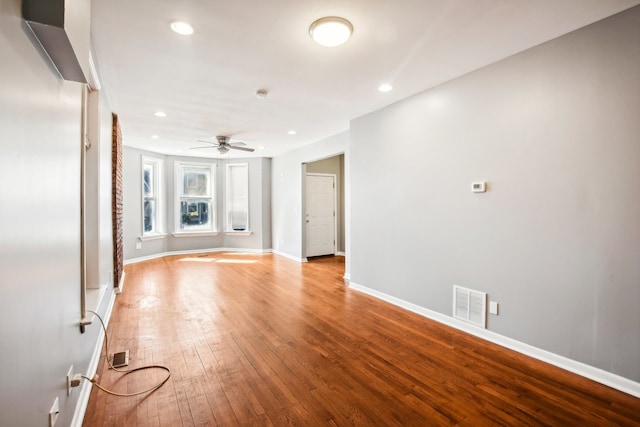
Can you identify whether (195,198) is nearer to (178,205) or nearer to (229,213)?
(178,205)

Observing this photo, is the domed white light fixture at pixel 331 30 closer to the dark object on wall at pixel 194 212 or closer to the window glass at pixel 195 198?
the window glass at pixel 195 198

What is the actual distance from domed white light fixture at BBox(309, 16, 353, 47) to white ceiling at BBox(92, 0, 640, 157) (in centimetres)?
5

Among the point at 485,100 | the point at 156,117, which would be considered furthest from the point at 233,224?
the point at 485,100

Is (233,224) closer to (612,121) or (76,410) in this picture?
(76,410)

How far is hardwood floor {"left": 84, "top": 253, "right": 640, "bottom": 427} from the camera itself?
6.06ft

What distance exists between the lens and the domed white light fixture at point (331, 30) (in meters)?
2.11

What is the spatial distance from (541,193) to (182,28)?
10.1 ft

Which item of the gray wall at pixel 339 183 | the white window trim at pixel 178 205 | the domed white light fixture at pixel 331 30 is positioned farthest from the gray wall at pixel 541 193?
the white window trim at pixel 178 205

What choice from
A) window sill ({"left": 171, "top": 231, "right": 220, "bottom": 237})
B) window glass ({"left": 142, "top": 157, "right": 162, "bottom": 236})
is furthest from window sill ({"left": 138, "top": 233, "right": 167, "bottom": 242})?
window sill ({"left": 171, "top": 231, "right": 220, "bottom": 237})

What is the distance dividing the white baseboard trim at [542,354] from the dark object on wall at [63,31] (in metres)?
3.51

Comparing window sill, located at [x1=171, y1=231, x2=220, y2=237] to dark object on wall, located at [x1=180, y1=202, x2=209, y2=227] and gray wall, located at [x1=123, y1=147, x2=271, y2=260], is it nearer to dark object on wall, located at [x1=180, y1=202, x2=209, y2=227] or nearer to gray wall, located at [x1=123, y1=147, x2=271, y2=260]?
gray wall, located at [x1=123, y1=147, x2=271, y2=260]

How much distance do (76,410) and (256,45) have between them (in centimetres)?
273

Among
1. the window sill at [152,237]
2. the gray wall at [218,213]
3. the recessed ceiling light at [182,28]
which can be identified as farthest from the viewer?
the window sill at [152,237]

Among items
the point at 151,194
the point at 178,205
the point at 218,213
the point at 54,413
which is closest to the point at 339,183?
the point at 218,213
